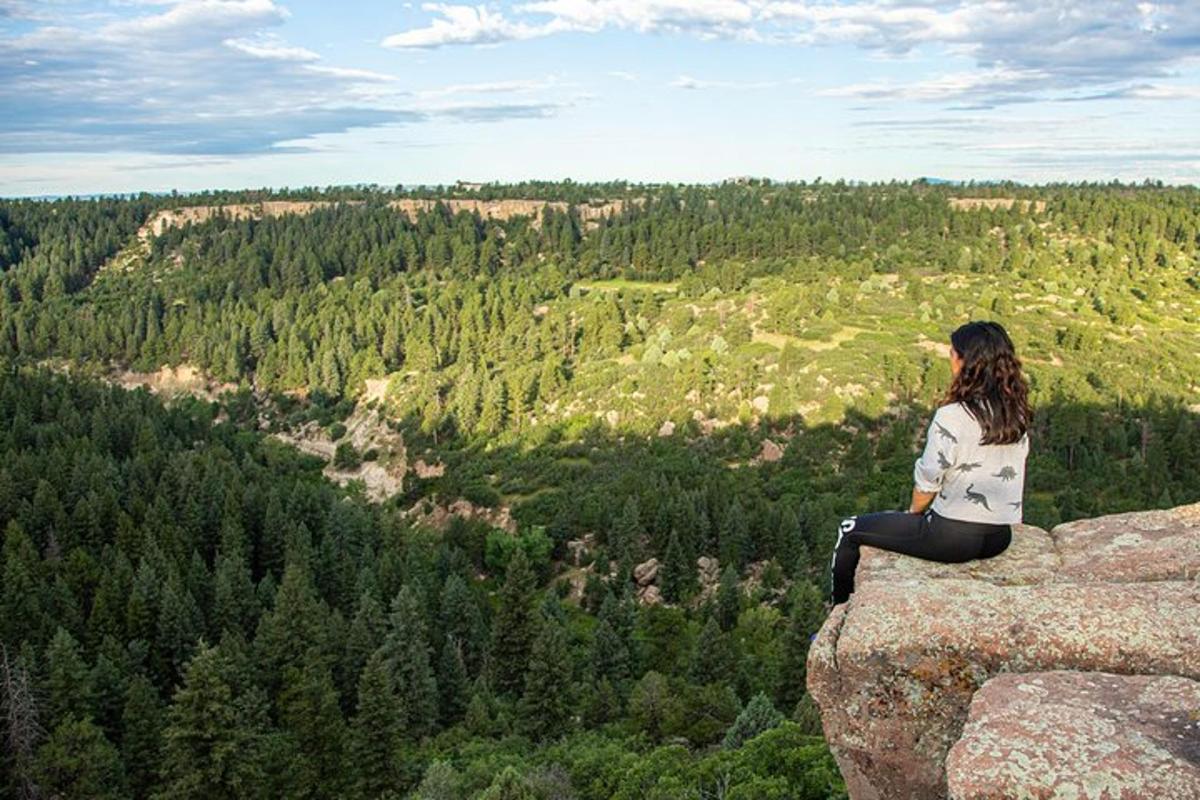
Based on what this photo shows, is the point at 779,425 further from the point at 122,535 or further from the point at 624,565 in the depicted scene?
the point at 122,535

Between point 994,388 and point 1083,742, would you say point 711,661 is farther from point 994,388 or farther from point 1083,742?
point 1083,742

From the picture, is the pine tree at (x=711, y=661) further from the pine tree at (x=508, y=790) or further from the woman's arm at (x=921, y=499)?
the woman's arm at (x=921, y=499)

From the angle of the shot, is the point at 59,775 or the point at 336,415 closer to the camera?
the point at 59,775

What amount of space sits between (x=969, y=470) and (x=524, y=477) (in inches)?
3623

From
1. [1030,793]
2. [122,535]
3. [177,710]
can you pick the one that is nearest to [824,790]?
[1030,793]

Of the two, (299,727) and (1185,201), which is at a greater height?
(1185,201)

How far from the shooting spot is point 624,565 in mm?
75125

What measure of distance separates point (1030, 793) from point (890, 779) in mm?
2967

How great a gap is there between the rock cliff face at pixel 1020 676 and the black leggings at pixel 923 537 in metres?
0.18

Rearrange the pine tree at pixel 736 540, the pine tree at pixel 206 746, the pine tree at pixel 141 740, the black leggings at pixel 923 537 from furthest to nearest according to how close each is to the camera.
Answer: the pine tree at pixel 736 540, the pine tree at pixel 141 740, the pine tree at pixel 206 746, the black leggings at pixel 923 537

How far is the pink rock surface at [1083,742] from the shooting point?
7223 millimetres

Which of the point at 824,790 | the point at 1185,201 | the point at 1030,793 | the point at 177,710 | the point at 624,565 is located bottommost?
the point at 624,565

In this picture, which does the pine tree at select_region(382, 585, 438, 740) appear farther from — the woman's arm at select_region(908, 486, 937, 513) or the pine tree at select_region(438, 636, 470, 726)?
the woman's arm at select_region(908, 486, 937, 513)

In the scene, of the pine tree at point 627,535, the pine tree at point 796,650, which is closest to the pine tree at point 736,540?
the pine tree at point 627,535
